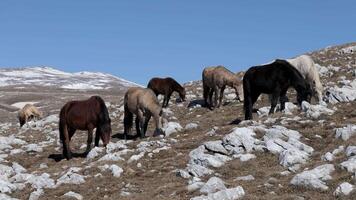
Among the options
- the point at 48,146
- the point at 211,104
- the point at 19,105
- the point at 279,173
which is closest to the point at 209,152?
the point at 279,173

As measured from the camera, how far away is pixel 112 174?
1563cm

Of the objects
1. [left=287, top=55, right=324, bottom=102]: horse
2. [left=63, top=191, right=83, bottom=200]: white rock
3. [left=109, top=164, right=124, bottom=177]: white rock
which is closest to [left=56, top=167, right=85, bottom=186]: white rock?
[left=109, top=164, right=124, bottom=177]: white rock

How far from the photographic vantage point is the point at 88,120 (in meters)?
20.6

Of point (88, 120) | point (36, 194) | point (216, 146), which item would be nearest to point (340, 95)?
point (216, 146)

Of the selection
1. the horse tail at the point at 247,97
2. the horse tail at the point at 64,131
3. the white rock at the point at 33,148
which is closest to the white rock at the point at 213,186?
the horse tail at the point at 64,131

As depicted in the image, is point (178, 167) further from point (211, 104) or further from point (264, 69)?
point (211, 104)

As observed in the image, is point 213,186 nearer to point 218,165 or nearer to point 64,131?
point 218,165

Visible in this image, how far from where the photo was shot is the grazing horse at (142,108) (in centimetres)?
2239

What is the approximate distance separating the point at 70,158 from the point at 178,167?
244 inches

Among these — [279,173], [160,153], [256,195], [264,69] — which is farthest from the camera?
[264,69]

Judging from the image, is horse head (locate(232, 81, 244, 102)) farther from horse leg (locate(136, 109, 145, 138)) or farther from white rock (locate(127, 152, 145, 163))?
white rock (locate(127, 152, 145, 163))

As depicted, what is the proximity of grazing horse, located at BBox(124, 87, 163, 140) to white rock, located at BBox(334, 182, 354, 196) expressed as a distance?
36.6 ft

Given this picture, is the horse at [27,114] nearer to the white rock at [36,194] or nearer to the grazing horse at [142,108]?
the grazing horse at [142,108]

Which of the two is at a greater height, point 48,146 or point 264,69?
point 264,69
